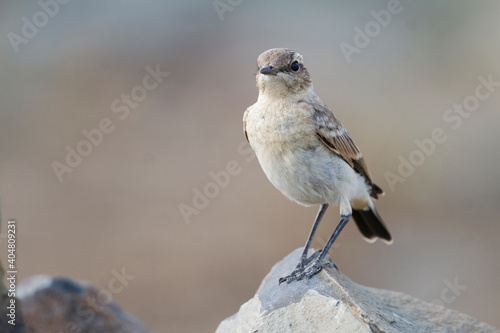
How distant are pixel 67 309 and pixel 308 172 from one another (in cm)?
263

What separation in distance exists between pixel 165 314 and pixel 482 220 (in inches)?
243

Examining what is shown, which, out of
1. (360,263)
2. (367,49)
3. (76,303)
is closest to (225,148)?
(360,263)

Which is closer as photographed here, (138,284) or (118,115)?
(138,284)

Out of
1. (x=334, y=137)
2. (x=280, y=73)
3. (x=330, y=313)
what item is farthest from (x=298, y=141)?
(x=330, y=313)

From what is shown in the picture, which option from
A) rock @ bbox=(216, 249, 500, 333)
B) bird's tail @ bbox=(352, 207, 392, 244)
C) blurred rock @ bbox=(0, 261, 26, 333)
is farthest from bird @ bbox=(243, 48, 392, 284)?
blurred rock @ bbox=(0, 261, 26, 333)

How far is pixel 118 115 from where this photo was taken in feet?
41.6

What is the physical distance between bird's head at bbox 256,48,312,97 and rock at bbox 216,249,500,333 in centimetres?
158

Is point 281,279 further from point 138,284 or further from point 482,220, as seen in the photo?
point 482,220

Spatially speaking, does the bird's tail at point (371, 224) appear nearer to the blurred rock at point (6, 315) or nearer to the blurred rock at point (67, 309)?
the blurred rock at point (67, 309)

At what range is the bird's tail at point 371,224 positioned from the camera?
6359 millimetres

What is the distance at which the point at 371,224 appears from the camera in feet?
21.0

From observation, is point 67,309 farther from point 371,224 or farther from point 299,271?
point 371,224

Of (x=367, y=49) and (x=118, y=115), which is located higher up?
(x=118, y=115)

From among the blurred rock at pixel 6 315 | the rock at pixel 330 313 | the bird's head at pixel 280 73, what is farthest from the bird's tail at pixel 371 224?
the blurred rock at pixel 6 315
